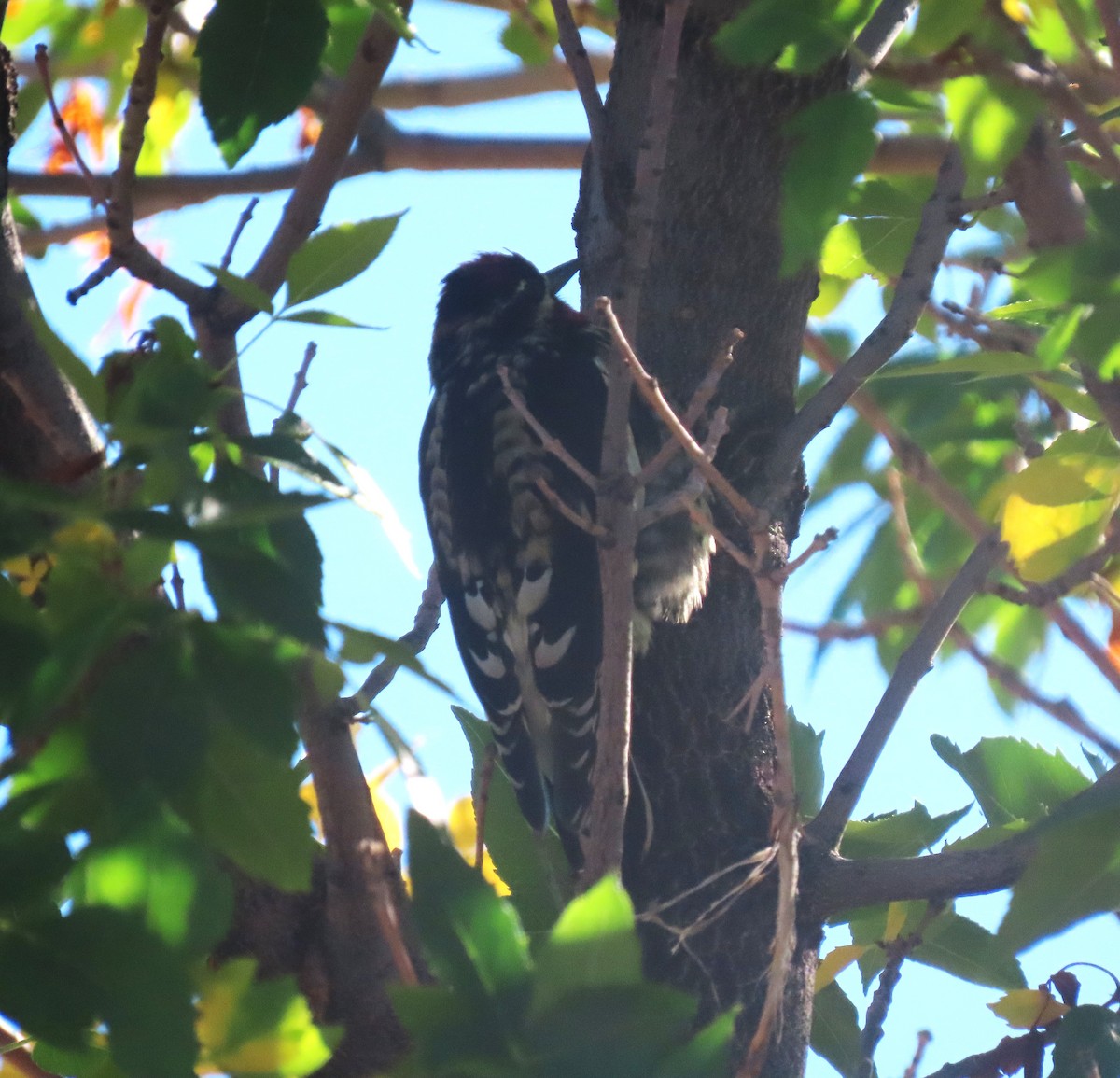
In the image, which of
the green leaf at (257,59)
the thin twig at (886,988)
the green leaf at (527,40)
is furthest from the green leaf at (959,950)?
the green leaf at (527,40)

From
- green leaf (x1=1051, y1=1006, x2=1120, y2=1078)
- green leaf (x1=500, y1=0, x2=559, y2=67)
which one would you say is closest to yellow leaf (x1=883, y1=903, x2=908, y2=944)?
green leaf (x1=1051, y1=1006, x2=1120, y2=1078)

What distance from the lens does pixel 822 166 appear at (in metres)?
0.89

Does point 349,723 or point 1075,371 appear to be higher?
point 1075,371

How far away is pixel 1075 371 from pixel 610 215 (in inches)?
37.0

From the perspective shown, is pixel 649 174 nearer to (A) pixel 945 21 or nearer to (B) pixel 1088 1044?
(A) pixel 945 21

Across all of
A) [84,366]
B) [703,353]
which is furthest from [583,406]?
[84,366]

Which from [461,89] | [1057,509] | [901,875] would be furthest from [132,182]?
[461,89]

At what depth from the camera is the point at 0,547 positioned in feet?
2.43

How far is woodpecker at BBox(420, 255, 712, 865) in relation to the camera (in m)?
2.57

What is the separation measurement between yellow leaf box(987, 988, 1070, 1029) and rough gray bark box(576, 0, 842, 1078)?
0.43 m

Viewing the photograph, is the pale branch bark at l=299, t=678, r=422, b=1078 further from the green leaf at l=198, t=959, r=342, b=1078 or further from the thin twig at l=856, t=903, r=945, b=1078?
the thin twig at l=856, t=903, r=945, b=1078

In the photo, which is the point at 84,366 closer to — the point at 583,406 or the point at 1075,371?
the point at 1075,371

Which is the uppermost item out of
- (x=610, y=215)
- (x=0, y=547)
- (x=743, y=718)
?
(x=610, y=215)

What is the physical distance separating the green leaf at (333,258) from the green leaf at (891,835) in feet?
3.83
